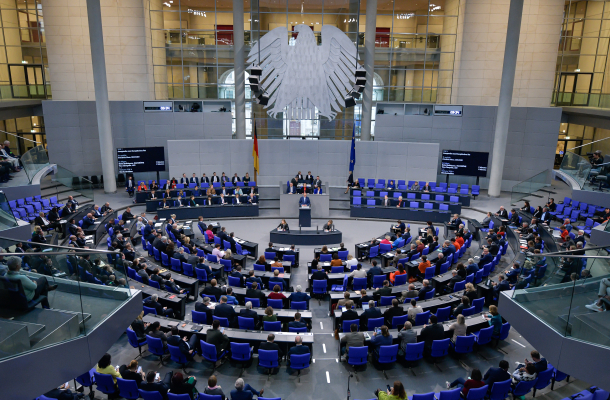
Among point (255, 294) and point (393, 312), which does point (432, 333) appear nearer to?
point (393, 312)

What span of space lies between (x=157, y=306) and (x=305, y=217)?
9.52 meters

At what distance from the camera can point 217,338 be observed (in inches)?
336

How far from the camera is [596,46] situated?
24953 millimetres

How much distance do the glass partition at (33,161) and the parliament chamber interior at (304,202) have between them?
4.4 inches

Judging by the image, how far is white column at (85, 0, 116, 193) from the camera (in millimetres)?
20562

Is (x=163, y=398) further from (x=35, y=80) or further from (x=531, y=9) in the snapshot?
(x=531, y=9)

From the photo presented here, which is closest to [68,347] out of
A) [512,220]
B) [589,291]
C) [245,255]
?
[589,291]

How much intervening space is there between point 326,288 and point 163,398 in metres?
5.71

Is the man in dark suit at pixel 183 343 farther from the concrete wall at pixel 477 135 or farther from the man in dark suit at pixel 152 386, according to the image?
the concrete wall at pixel 477 135

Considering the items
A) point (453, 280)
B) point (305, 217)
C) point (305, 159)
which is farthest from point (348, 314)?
point (305, 159)

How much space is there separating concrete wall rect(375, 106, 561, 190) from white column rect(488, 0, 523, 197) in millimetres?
1893

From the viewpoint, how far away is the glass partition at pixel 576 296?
593 centimetres

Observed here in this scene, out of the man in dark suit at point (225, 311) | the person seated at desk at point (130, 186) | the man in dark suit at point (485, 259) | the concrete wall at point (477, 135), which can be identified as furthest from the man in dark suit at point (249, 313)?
the concrete wall at point (477, 135)

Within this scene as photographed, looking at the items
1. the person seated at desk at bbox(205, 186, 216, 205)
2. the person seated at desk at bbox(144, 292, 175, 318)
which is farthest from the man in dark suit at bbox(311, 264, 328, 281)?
the person seated at desk at bbox(205, 186, 216, 205)
